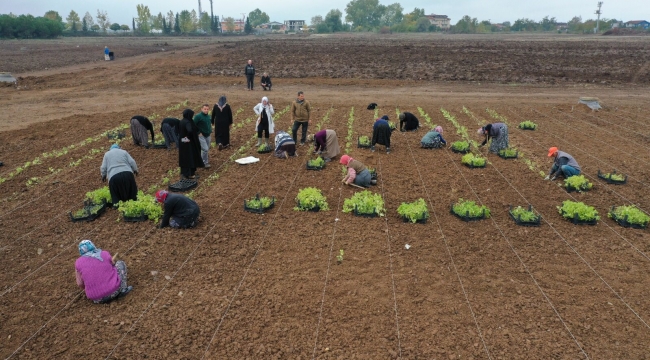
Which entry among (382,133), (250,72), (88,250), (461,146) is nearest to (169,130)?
(382,133)

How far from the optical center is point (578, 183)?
857 cm

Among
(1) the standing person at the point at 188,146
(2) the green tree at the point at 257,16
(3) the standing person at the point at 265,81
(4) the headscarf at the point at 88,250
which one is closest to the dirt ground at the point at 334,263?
(1) the standing person at the point at 188,146

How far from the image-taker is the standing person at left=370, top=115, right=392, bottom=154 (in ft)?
35.9

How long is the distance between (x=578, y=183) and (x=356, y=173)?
449 centimetres

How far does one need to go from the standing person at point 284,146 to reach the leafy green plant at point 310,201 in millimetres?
2988

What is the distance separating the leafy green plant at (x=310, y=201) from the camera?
25.4 feet

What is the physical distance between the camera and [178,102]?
1819 cm

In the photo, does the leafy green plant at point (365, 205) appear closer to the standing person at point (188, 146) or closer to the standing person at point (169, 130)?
the standing person at point (188, 146)

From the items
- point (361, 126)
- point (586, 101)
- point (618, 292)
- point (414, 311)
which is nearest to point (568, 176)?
point (618, 292)

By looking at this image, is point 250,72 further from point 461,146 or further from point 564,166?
point 564,166

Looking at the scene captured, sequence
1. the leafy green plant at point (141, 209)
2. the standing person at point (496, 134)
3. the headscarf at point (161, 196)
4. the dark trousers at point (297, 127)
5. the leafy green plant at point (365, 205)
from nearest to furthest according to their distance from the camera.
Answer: the headscarf at point (161, 196) < the leafy green plant at point (141, 209) < the leafy green plant at point (365, 205) < the standing person at point (496, 134) < the dark trousers at point (297, 127)

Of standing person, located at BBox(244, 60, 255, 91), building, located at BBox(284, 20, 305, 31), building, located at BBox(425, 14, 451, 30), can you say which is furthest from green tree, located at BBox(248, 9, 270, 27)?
standing person, located at BBox(244, 60, 255, 91)

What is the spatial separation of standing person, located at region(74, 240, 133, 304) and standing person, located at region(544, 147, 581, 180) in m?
8.69

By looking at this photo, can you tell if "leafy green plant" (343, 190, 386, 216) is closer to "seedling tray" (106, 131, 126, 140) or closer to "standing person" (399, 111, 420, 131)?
"standing person" (399, 111, 420, 131)
